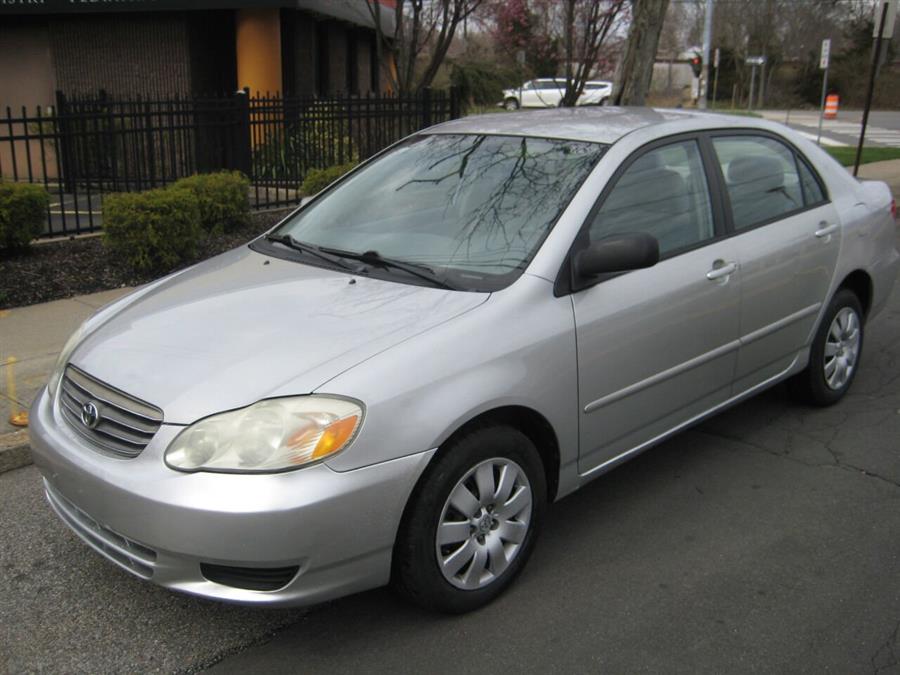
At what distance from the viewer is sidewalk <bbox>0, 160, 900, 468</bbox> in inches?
202

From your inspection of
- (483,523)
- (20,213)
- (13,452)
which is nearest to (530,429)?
(483,523)

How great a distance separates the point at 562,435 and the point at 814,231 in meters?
2.15

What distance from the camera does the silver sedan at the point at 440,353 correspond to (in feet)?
9.14

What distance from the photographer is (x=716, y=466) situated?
14.7ft

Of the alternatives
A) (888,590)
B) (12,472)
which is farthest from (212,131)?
(888,590)

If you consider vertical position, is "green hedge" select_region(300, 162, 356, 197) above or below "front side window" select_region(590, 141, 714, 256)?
below

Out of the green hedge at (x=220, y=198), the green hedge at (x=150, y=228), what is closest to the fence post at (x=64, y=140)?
the green hedge at (x=220, y=198)

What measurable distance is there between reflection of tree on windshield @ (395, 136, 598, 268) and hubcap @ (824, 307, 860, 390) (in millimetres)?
2023

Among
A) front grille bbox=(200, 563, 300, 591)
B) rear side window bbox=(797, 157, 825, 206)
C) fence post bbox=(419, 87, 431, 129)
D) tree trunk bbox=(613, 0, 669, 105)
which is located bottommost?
front grille bbox=(200, 563, 300, 591)

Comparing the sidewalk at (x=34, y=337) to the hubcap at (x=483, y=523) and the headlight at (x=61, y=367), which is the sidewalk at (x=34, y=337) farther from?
the hubcap at (x=483, y=523)

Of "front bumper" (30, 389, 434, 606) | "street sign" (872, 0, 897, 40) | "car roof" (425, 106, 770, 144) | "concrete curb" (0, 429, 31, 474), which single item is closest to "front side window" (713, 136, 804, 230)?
"car roof" (425, 106, 770, 144)

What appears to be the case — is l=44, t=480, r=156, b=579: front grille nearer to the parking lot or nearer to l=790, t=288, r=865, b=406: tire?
the parking lot

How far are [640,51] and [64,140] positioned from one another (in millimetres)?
6459

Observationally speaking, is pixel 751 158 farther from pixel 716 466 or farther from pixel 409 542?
pixel 409 542
